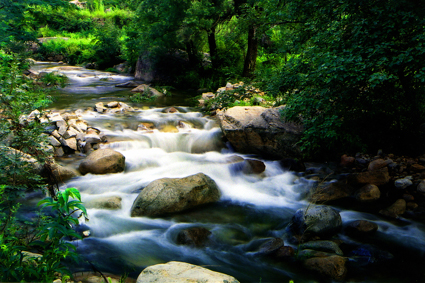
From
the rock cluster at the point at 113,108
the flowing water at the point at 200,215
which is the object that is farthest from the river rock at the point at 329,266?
the rock cluster at the point at 113,108

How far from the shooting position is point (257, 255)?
5316 mm

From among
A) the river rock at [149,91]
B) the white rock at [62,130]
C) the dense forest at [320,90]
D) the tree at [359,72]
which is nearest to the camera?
the dense forest at [320,90]

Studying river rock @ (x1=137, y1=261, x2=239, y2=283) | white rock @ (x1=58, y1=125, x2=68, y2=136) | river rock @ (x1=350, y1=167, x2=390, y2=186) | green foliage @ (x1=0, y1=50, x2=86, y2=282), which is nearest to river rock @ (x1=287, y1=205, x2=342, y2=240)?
river rock @ (x1=350, y1=167, x2=390, y2=186)

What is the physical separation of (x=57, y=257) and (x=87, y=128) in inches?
305

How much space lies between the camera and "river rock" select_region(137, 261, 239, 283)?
3.53 meters

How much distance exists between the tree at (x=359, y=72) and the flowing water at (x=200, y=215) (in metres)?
1.62

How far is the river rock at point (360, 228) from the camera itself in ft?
19.2

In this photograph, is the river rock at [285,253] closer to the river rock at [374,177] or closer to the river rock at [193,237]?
the river rock at [193,237]

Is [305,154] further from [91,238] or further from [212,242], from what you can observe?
[91,238]

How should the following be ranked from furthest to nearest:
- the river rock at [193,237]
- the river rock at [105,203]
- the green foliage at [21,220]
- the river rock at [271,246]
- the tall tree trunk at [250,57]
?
the tall tree trunk at [250,57] → the river rock at [105,203] → the river rock at [193,237] → the river rock at [271,246] → the green foliage at [21,220]

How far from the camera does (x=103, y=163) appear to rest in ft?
26.6

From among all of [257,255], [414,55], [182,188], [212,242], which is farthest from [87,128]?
[414,55]

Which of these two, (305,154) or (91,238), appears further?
(305,154)

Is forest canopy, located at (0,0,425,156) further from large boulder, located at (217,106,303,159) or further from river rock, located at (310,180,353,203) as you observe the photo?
river rock, located at (310,180,353,203)
